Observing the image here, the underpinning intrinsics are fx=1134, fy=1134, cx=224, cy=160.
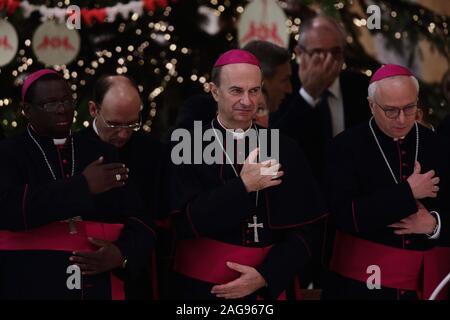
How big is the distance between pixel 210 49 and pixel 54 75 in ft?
10.8

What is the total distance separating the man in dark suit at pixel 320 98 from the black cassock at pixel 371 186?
2.66 feet

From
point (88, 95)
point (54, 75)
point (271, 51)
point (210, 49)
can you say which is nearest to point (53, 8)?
point (88, 95)

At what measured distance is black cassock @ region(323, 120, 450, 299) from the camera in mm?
5531

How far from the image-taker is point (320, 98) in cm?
688

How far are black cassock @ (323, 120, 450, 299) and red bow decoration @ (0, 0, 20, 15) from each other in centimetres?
311

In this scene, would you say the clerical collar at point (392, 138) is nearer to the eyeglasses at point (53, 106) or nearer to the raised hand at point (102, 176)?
the raised hand at point (102, 176)

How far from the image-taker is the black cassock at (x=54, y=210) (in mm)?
5137

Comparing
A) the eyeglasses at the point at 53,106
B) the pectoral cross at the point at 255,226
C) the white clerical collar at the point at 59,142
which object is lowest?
the pectoral cross at the point at 255,226

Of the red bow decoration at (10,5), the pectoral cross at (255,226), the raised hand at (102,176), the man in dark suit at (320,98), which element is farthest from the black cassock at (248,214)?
the red bow decoration at (10,5)

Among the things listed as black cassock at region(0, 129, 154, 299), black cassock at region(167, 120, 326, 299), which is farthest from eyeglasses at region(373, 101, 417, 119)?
black cassock at region(0, 129, 154, 299)

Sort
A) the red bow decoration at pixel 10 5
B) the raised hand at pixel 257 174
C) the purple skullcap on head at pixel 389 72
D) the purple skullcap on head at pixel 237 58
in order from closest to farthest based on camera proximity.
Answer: the raised hand at pixel 257 174, the purple skullcap on head at pixel 237 58, the purple skullcap on head at pixel 389 72, the red bow decoration at pixel 10 5

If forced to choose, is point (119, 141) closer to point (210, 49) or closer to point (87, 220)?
point (87, 220)

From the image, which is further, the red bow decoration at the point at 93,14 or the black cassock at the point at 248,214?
the red bow decoration at the point at 93,14

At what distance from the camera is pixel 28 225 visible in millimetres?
5152
